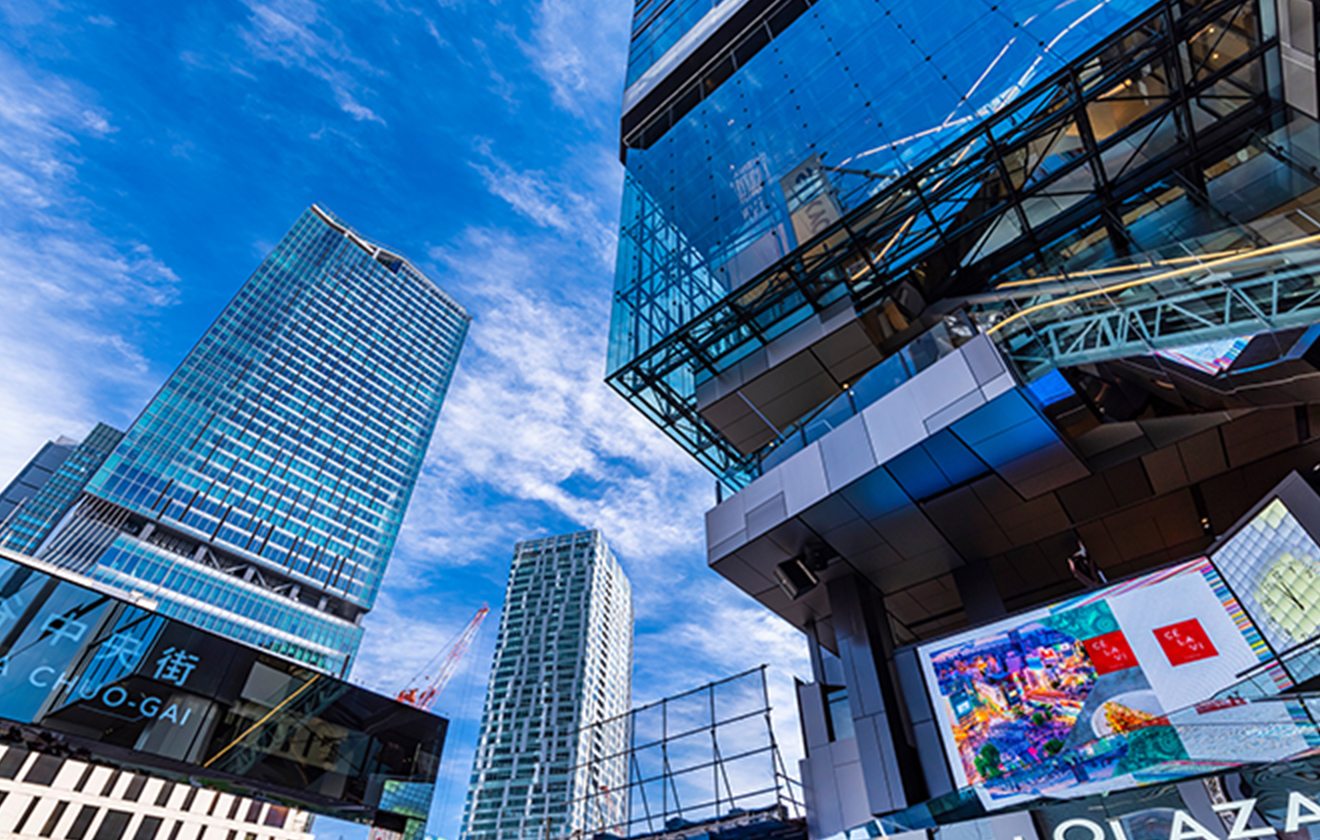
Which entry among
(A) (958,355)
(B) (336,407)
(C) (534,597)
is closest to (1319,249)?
(A) (958,355)

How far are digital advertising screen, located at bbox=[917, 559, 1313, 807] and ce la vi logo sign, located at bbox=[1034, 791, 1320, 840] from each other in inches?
41.0

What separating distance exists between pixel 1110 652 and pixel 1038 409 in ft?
14.2

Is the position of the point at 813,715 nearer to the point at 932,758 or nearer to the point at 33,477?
the point at 932,758

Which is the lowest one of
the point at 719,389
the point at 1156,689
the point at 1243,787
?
the point at 1243,787

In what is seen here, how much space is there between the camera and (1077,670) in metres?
10.8

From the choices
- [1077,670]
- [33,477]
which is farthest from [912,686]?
[33,477]

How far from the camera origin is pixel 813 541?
13.9m

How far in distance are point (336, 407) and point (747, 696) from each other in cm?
13876

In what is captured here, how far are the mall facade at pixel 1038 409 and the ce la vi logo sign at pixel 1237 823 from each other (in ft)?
0.11

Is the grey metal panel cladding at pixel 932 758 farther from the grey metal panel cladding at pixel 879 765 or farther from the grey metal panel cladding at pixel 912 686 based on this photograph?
the grey metal panel cladding at pixel 879 765

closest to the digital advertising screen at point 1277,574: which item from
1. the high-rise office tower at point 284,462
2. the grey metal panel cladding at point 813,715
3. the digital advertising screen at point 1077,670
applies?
the digital advertising screen at point 1077,670

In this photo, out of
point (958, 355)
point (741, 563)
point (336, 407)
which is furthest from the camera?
point (336, 407)

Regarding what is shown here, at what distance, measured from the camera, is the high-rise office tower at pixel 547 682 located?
431 feet

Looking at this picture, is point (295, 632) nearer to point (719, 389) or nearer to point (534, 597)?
point (534, 597)
